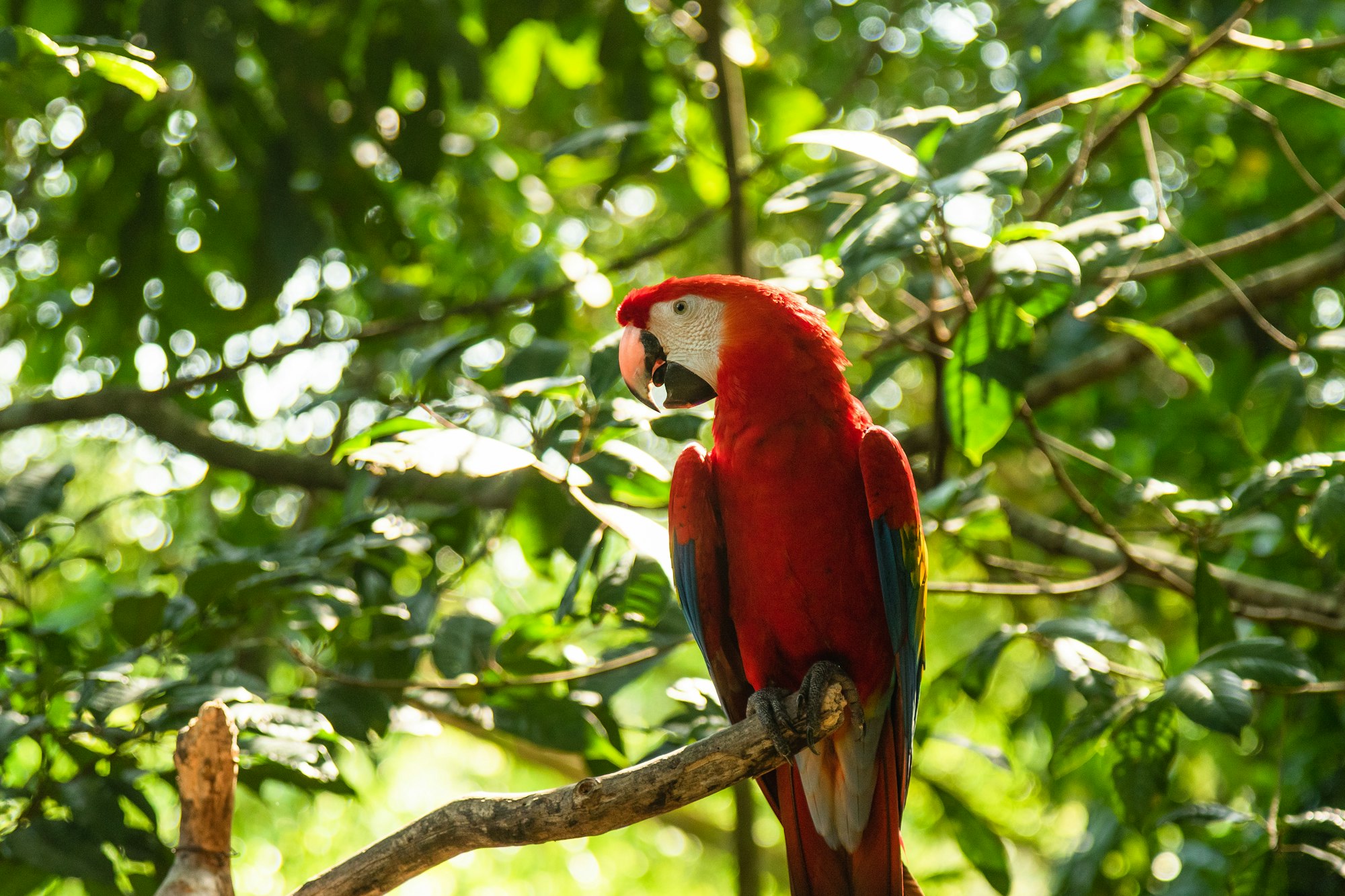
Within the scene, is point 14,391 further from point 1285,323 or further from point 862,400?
point 1285,323

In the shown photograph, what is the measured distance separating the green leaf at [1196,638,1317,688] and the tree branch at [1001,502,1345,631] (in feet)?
1.28

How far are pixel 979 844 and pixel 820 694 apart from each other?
2.48ft

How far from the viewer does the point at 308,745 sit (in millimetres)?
1475

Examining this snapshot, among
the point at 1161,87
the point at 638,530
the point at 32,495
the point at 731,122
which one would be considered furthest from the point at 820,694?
the point at 731,122

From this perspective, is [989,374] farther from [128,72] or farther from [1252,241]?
[128,72]

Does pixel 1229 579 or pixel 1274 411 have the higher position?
pixel 1274 411

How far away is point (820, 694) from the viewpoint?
4.79 ft

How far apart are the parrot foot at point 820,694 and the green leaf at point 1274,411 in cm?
96

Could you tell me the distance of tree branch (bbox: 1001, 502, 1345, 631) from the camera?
2.01 metres

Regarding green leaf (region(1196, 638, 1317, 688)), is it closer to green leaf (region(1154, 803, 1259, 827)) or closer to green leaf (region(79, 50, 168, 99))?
green leaf (region(1154, 803, 1259, 827))

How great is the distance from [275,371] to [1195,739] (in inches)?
112

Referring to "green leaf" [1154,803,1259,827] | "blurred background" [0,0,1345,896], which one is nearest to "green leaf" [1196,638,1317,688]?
"blurred background" [0,0,1345,896]

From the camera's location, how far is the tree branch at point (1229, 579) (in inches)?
79.1

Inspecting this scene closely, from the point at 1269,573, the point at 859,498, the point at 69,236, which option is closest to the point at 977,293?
the point at 859,498
